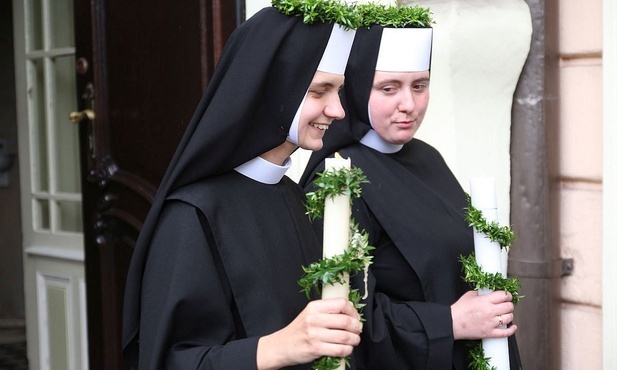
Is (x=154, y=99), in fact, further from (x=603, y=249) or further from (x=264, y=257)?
(x=264, y=257)

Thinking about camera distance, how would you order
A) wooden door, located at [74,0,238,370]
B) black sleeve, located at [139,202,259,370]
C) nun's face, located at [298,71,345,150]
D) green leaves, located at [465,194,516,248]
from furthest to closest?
wooden door, located at [74,0,238,370]
green leaves, located at [465,194,516,248]
nun's face, located at [298,71,345,150]
black sleeve, located at [139,202,259,370]

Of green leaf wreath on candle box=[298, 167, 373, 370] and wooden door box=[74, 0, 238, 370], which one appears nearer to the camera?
green leaf wreath on candle box=[298, 167, 373, 370]

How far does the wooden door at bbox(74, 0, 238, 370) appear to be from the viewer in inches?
167

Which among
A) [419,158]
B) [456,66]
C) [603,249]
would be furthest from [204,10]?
[603,249]

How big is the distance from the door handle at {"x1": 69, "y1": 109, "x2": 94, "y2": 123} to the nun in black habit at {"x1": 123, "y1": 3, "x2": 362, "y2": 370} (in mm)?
2603

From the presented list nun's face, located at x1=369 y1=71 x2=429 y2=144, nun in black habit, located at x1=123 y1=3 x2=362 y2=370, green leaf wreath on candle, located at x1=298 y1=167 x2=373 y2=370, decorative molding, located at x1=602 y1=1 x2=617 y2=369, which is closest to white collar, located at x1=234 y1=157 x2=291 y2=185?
nun in black habit, located at x1=123 y1=3 x2=362 y2=370

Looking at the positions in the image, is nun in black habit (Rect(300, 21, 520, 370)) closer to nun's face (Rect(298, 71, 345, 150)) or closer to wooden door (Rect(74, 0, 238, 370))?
nun's face (Rect(298, 71, 345, 150))

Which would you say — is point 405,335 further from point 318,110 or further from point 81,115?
point 81,115

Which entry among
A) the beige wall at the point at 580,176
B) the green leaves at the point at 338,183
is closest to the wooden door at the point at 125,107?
the beige wall at the point at 580,176

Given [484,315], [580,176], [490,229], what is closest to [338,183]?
[490,229]

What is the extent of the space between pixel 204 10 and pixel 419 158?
1.56 m

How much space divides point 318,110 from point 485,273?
23.6 inches

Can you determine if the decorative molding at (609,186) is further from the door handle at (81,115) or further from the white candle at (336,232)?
the door handle at (81,115)

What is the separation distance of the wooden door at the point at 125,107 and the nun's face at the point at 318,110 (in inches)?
82.8
